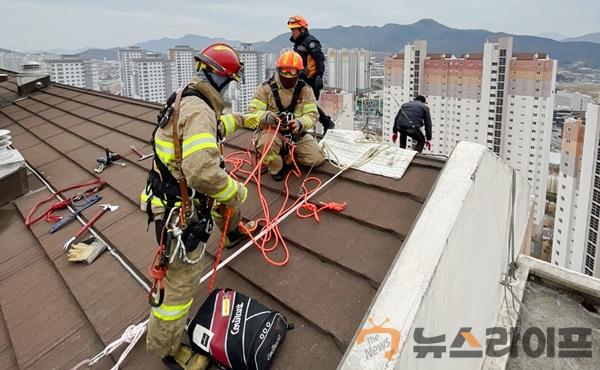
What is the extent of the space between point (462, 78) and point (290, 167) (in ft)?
145

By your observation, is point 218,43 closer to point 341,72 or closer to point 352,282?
point 352,282

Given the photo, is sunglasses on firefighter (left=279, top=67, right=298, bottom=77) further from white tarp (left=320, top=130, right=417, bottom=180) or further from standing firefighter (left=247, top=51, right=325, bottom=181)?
white tarp (left=320, top=130, right=417, bottom=180)

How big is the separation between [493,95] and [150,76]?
5692 cm

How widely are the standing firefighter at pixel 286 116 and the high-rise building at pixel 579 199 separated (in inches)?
1108

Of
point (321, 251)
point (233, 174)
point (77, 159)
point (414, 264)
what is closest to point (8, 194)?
point (77, 159)

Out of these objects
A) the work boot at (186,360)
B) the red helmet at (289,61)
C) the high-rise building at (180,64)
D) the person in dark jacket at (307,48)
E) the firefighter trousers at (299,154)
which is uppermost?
the high-rise building at (180,64)

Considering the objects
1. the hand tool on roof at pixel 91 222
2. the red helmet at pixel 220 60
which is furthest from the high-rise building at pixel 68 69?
the red helmet at pixel 220 60

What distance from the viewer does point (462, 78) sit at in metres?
42.7

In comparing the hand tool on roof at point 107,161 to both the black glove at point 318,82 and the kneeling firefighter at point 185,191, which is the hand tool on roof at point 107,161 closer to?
the kneeling firefighter at point 185,191

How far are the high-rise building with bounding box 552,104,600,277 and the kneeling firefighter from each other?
2968 cm

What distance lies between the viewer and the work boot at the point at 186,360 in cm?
218

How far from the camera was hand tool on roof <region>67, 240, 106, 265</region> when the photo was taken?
332cm

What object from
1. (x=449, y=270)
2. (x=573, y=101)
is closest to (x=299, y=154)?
(x=449, y=270)

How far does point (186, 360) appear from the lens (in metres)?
2.21
